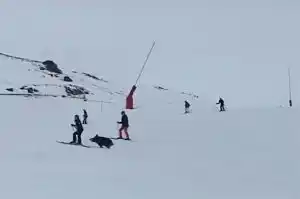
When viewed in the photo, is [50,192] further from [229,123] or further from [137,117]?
[137,117]

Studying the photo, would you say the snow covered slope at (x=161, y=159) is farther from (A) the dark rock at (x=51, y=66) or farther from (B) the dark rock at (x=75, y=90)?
(A) the dark rock at (x=51, y=66)

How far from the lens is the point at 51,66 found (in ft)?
279

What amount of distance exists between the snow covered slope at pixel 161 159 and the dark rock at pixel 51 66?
4892cm

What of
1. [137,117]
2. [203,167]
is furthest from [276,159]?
[137,117]

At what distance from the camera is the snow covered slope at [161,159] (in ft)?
40.0

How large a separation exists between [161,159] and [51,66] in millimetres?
69467

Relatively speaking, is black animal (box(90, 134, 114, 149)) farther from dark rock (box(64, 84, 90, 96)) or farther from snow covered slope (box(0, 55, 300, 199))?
dark rock (box(64, 84, 90, 96))

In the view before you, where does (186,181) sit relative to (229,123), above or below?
below

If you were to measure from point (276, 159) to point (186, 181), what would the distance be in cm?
483

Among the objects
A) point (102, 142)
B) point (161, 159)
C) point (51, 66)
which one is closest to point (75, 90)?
point (51, 66)

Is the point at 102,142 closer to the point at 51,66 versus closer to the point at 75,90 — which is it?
the point at 75,90

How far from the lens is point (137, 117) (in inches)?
1371

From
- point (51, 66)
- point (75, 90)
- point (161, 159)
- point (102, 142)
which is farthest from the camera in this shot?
point (51, 66)

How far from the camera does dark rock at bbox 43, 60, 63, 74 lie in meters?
82.1
